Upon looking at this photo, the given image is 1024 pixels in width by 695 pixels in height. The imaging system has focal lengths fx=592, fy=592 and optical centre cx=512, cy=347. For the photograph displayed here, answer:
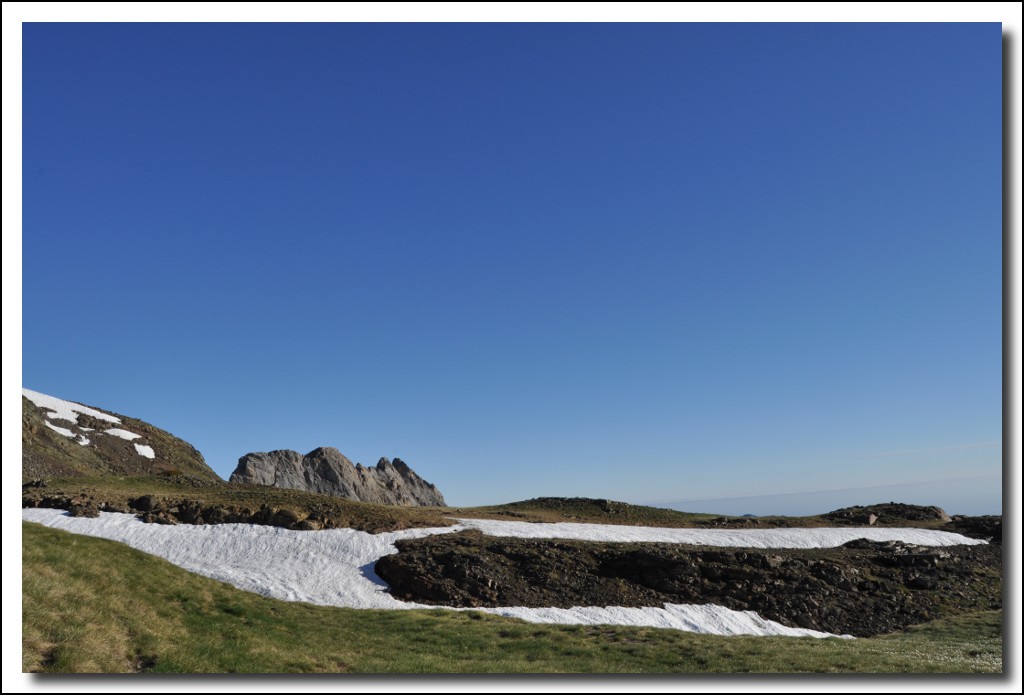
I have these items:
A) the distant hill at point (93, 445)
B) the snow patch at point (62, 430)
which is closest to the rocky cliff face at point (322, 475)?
the distant hill at point (93, 445)

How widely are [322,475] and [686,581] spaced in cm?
6739

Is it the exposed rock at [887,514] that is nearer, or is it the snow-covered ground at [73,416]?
the exposed rock at [887,514]

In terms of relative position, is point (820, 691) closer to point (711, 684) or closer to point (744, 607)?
point (711, 684)

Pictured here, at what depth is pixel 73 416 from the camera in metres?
78.6

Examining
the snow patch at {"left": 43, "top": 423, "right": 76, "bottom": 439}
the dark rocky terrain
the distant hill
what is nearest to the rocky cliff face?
the distant hill

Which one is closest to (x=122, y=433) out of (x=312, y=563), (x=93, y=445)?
(x=93, y=445)

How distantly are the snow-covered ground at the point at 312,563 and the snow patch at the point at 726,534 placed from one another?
32.0 inches

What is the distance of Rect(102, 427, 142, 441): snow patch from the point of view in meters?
78.6

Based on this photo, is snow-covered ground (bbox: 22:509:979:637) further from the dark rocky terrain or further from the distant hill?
the distant hill

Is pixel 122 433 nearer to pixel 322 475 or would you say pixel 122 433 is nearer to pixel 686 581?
pixel 322 475

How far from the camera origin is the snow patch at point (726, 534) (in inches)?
1601

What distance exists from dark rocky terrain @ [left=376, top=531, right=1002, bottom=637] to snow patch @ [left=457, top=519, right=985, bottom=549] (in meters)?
4.13

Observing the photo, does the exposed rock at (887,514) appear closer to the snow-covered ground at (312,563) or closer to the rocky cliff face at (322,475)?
the snow-covered ground at (312,563)

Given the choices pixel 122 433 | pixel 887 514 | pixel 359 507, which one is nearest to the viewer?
pixel 359 507
